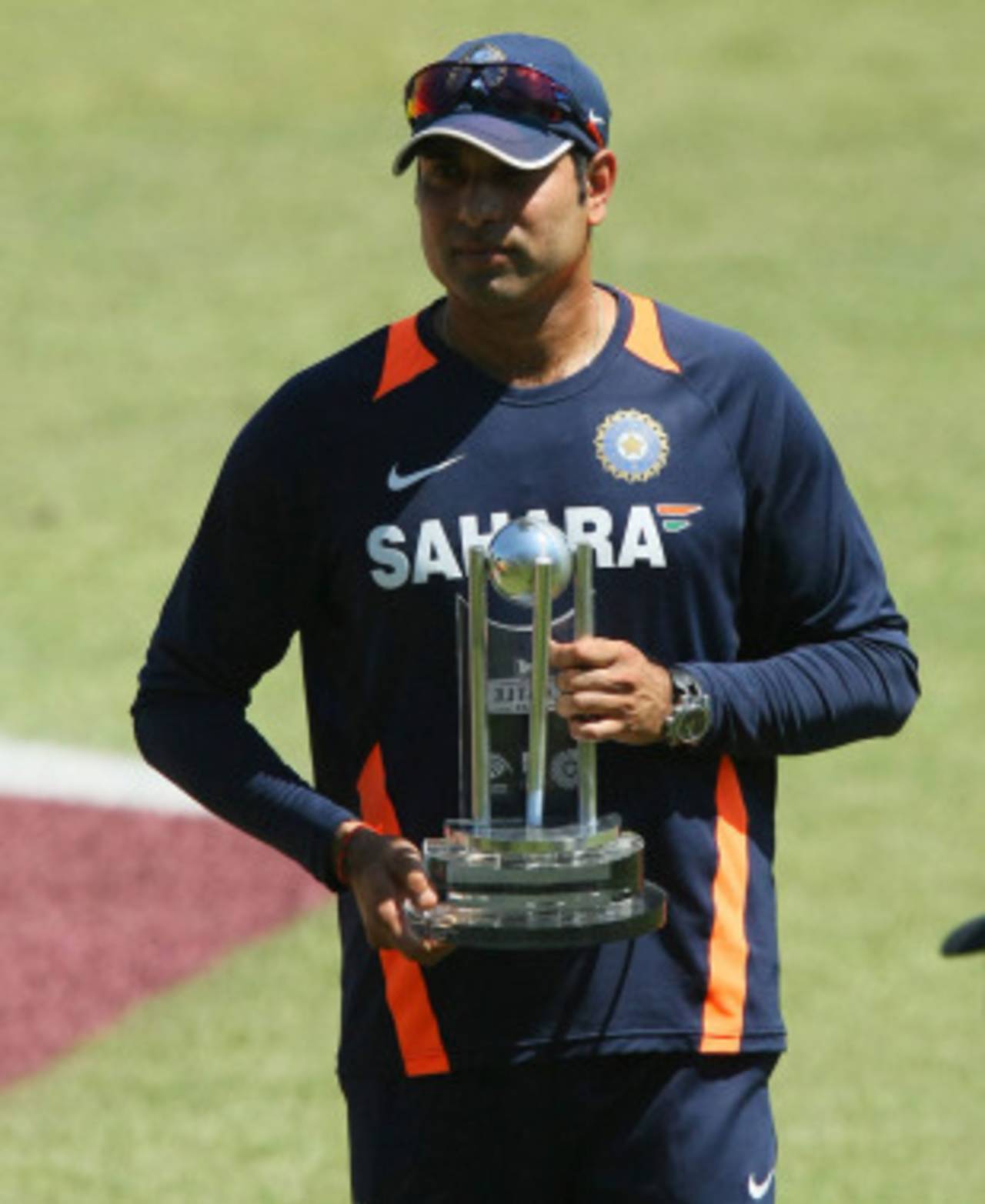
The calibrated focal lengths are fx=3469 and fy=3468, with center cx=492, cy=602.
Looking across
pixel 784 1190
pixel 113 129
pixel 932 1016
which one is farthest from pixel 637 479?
pixel 113 129

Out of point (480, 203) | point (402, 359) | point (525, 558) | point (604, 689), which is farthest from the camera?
point (402, 359)

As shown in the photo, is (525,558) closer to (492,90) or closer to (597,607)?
(597,607)

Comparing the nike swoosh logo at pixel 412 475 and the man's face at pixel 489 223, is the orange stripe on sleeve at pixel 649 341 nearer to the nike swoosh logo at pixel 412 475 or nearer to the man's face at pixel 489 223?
the man's face at pixel 489 223

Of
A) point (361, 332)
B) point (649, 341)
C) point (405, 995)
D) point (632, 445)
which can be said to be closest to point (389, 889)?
point (405, 995)

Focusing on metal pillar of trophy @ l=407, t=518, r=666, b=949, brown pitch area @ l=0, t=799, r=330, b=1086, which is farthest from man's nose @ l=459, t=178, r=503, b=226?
brown pitch area @ l=0, t=799, r=330, b=1086

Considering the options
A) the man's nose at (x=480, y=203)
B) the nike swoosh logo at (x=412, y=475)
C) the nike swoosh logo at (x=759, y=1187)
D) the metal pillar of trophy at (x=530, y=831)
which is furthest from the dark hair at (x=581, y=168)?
the nike swoosh logo at (x=759, y=1187)

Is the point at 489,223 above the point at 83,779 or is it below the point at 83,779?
above

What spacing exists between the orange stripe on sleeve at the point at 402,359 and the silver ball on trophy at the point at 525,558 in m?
0.52

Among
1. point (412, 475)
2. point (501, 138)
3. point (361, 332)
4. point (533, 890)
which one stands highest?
point (361, 332)

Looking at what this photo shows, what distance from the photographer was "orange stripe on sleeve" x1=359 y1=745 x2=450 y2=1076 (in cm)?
486

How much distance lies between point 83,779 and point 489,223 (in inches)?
261

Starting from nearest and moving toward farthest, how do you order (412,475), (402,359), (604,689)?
(604,689) < (412,475) < (402,359)

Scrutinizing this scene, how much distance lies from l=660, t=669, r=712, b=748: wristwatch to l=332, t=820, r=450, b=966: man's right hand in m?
0.38

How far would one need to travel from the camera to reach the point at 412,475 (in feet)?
15.9
